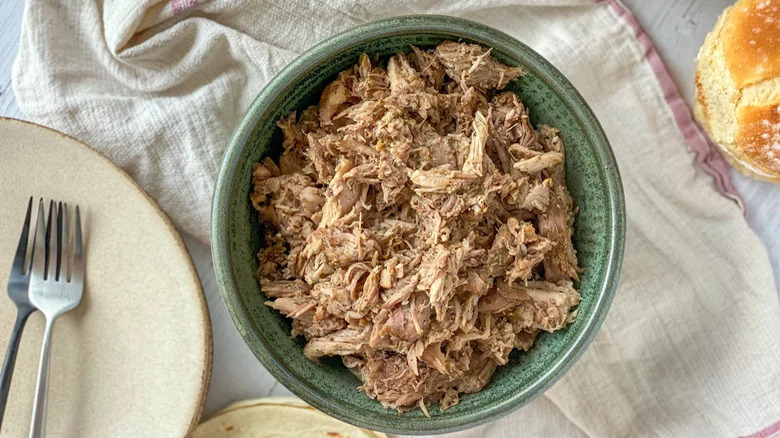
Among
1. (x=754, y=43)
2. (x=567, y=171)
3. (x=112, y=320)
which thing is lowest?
(x=112, y=320)

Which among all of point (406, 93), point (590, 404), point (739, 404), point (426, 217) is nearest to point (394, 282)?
point (426, 217)

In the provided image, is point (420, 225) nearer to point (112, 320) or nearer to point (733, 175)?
point (112, 320)

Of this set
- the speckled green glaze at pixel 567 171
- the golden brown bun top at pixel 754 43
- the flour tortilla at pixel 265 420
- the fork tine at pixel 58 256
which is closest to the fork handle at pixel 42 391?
the fork tine at pixel 58 256

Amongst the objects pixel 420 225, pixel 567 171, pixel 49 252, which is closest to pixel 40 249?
pixel 49 252

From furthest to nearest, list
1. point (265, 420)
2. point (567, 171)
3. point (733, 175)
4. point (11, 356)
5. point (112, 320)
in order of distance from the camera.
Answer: point (733, 175) < point (265, 420) < point (112, 320) < point (11, 356) < point (567, 171)

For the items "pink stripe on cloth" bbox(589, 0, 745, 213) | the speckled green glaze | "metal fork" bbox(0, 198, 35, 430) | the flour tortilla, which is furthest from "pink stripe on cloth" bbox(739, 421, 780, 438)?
"metal fork" bbox(0, 198, 35, 430)

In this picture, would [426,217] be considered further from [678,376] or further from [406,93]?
[678,376]

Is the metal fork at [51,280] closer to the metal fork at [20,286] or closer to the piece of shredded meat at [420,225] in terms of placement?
the metal fork at [20,286]
